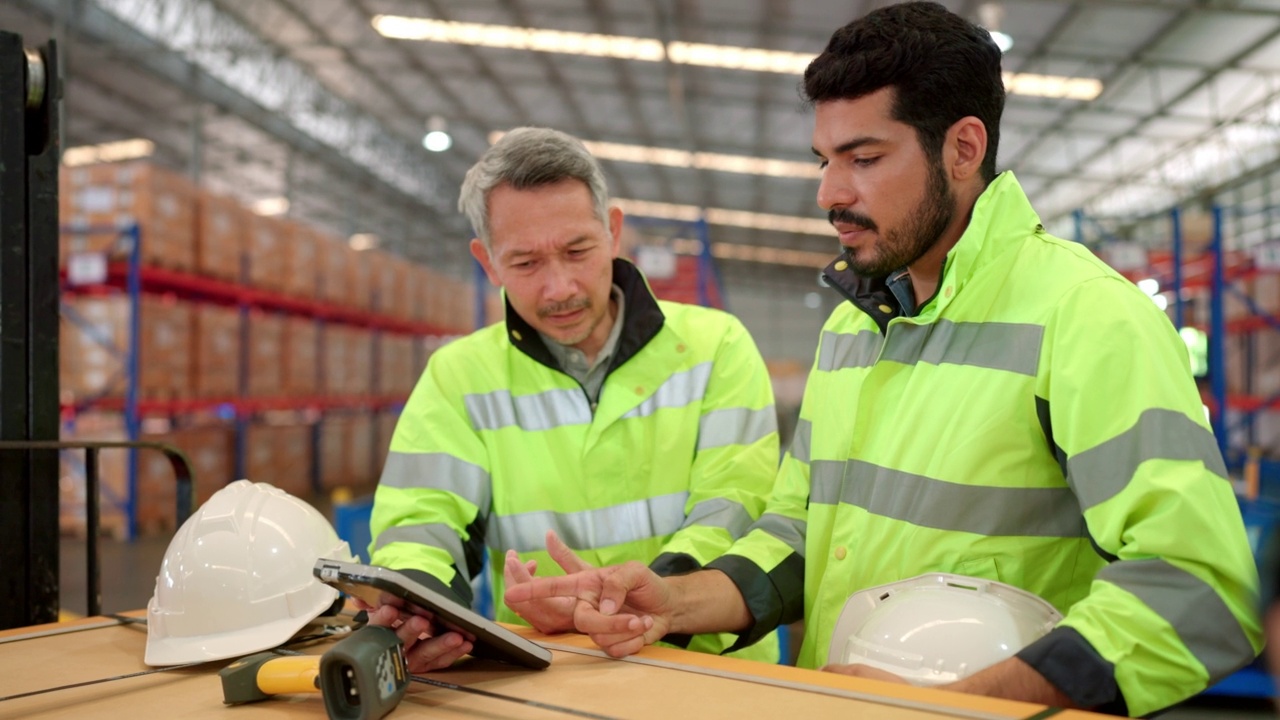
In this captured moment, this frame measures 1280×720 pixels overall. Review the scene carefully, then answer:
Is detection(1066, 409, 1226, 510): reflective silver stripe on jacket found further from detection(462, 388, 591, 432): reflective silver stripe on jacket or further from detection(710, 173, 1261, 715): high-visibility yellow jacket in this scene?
detection(462, 388, 591, 432): reflective silver stripe on jacket

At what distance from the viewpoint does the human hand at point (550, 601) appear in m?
1.82

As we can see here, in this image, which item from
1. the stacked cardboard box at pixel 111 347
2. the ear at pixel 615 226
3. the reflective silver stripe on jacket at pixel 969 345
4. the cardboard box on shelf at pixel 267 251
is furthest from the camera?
the cardboard box on shelf at pixel 267 251

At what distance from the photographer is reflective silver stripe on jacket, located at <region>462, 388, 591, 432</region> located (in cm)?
239

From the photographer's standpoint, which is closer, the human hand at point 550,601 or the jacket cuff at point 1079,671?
the jacket cuff at point 1079,671

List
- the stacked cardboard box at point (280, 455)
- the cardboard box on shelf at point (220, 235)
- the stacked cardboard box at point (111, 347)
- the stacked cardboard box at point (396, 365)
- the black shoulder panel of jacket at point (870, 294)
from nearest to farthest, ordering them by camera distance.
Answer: the black shoulder panel of jacket at point (870, 294) < the stacked cardboard box at point (111, 347) < the cardboard box on shelf at point (220, 235) < the stacked cardboard box at point (280, 455) < the stacked cardboard box at point (396, 365)

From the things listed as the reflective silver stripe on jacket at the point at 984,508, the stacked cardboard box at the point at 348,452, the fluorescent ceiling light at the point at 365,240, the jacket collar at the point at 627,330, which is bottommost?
the stacked cardboard box at the point at 348,452

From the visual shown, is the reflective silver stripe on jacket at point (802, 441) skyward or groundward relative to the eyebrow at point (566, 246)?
groundward

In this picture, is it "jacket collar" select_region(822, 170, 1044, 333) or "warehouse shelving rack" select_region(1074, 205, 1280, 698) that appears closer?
"jacket collar" select_region(822, 170, 1044, 333)

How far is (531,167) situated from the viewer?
2301 mm

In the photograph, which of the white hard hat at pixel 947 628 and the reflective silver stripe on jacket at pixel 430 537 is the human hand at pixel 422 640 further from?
the white hard hat at pixel 947 628

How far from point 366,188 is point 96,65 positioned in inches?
337

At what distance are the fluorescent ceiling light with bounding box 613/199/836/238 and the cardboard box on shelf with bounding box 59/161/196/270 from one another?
57.9ft

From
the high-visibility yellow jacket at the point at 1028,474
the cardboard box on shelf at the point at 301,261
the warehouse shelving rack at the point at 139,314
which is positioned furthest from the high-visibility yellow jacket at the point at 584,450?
the cardboard box on shelf at the point at 301,261

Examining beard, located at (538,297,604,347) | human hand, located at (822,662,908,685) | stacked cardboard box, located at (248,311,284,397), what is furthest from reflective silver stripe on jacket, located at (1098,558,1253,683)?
stacked cardboard box, located at (248,311,284,397)
